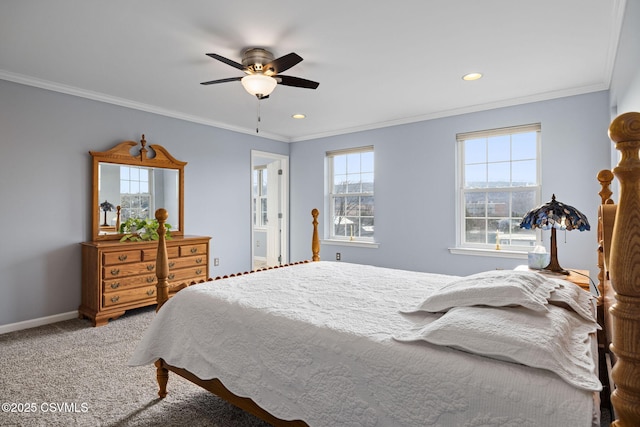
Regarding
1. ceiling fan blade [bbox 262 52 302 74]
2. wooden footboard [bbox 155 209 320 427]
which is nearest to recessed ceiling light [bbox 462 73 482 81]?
ceiling fan blade [bbox 262 52 302 74]

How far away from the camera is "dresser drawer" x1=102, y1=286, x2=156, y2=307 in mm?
3582

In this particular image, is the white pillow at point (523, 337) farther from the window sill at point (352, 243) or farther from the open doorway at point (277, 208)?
the open doorway at point (277, 208)

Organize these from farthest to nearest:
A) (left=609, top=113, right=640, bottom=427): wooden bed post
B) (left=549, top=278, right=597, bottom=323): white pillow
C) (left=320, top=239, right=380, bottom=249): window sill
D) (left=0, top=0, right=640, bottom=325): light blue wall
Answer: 1. (left=320, top=239, right=380, bottom=249): window sill
2. (left=0, top=0, right=640, bottom=325): light blue wall
3. (left=549, top=278, right=597, bottom=323): white pillow
4. (left=609, top=113, right=640, bottom=427): wooden bed post

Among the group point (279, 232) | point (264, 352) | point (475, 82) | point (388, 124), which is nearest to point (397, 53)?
point (475, 82)

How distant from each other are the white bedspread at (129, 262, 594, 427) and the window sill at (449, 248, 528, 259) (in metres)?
2.04

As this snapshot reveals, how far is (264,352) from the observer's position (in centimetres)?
159

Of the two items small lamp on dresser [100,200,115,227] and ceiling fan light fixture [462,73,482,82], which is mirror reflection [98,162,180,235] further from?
ceiling fan light fixture [462,73,482,82]

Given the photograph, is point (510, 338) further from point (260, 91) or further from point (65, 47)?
point (65, 47)

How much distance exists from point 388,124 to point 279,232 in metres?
2.59

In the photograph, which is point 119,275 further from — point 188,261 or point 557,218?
point 557,218

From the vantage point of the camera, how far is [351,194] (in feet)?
17.9

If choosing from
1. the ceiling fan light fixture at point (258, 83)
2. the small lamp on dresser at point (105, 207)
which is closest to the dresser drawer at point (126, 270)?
the small lamp on dresser at point (105, 207)

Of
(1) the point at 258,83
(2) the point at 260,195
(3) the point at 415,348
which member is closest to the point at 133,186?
(1) the point at 258,83

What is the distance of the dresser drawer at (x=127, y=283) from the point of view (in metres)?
3.58
